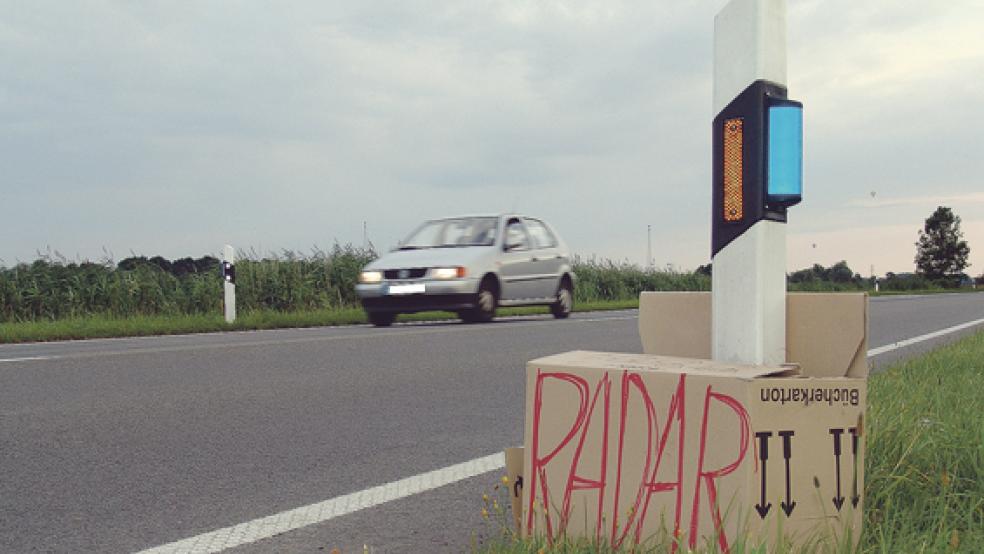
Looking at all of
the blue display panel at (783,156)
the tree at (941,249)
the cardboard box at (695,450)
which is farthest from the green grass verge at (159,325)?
the tree at (941,249)

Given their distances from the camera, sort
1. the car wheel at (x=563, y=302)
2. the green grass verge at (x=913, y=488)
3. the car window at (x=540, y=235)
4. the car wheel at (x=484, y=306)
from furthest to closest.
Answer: the car wheel at (x=563, y=302)
the car window at (x=540, y=235)
the car wheel at (x=484, y=306)
the green grass verge at (x=913, y=488)

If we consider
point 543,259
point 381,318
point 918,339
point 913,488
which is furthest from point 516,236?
point 913,488

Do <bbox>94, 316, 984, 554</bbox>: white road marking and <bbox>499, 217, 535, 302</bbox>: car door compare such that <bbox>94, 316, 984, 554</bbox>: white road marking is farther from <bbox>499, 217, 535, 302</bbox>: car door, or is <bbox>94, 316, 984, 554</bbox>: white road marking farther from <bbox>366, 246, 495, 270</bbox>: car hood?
<bbox>499, 217, 535, 302</bbox>: car door

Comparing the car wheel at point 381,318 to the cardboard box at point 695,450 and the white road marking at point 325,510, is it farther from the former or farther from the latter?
the cardboard box at point 695,450

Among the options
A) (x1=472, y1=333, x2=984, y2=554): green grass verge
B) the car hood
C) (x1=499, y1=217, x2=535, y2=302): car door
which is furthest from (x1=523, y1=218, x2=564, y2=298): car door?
(x1=472, y1=333, x2=984, y2=554): green grass verge

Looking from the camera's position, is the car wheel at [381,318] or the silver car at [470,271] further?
the car wheel at [381,318]

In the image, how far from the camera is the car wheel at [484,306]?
1420cm

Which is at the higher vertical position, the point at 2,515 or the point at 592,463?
the point at 592,463

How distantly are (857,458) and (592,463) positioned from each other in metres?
0.68

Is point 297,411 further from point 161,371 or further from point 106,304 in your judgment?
point 106,304

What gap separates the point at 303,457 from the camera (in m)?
4.44

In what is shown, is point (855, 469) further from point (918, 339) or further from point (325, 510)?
point (918, 339)

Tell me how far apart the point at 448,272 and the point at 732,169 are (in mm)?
11047

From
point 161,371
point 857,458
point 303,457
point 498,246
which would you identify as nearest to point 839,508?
point 857,458
